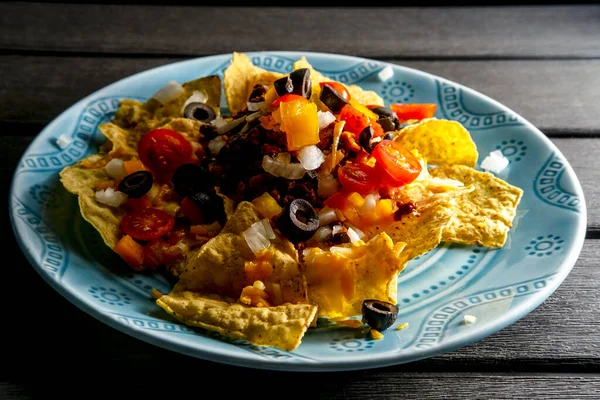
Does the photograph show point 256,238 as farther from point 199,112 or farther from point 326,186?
point 199,112

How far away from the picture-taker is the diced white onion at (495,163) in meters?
3.10

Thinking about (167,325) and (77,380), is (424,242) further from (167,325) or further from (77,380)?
(77,380)

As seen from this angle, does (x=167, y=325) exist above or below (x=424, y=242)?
below

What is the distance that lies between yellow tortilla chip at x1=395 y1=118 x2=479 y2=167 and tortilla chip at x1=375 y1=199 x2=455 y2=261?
411mm

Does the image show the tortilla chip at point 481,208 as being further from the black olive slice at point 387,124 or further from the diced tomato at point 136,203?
the diced tomato at point 136,203

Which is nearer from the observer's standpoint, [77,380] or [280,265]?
[77,380]

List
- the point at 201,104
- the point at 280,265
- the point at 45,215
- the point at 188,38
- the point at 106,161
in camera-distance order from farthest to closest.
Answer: the point at 188,38 → the point at 201,104 → the point at 106,161 → the point at 45,215 → the point at 280,265

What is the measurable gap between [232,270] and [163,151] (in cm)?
70

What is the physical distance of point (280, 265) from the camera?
7.75ft

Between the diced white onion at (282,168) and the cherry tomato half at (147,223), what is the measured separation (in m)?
0.41

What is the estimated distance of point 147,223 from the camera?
2.64m

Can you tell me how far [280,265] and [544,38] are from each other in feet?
9.98

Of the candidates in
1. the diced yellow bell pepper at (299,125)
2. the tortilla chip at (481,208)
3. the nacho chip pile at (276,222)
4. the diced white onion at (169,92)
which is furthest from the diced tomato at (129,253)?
the tortilla chip at (481,208)

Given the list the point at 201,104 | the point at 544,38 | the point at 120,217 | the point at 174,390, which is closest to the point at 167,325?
the point at 174,390
